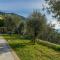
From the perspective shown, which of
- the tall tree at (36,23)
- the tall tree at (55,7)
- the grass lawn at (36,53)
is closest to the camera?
the grass lawn at (36,53)

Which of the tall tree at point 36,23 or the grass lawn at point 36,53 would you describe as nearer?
the grass lawn at point 36,53

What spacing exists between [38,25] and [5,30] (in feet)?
131

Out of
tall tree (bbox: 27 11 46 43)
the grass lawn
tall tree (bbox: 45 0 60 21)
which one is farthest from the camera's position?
tall tree (bbox: 27 11 46 43)

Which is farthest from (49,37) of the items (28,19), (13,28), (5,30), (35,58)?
(5,30)

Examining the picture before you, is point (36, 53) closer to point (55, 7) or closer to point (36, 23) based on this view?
point (55, 7)

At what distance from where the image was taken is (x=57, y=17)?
21375 mm

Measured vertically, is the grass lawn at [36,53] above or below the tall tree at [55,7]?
below

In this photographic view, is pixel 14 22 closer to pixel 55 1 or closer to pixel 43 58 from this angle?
pixel 55 1

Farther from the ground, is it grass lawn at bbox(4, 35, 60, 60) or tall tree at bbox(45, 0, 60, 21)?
tall tree at bbox(45, 0, 60, 21)

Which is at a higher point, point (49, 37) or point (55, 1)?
point (55, 1)

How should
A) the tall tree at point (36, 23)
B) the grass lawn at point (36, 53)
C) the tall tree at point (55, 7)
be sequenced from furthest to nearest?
the tall tree at point (36, 23), the tall tree at point (55, 7), the grass lawn at point (36, 53)

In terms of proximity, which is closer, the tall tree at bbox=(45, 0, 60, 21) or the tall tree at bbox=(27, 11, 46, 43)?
the tall tree at bbox=(45, 0, 60, 21)

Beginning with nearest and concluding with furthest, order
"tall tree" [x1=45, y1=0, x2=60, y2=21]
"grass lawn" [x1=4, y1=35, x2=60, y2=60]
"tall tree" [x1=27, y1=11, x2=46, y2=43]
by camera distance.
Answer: "grass lawn" [x1=4, y1=35, x2=60, y2=60] < "tall tree" [x1=45, y1=0, x2=60, y2=21] < "tall tree" [x1=27, y1=11, x2=46, y2=43]

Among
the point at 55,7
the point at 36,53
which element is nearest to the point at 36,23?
the point at 55,7
